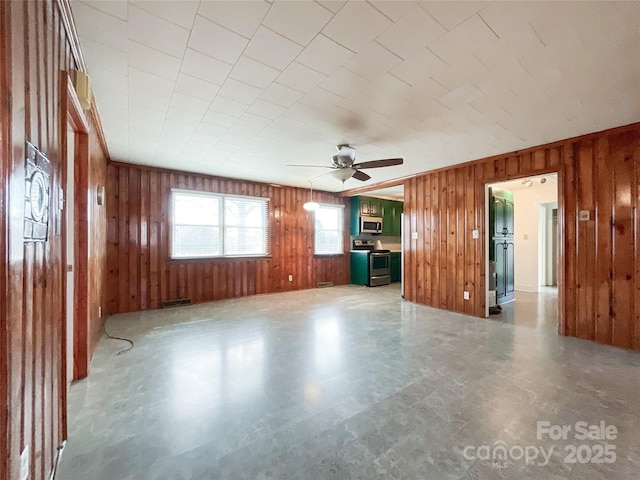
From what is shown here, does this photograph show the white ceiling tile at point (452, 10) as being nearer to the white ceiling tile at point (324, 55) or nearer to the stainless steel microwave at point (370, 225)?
the white ceiling tile at point (324, 55)

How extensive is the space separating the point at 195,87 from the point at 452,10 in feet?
6.58

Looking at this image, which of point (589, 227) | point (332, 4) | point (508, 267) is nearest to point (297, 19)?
point (332, 4)

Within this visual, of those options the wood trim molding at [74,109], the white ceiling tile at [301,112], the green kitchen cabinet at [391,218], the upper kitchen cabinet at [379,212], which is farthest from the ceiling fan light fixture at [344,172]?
the green kitchen cabinet at [391,218]

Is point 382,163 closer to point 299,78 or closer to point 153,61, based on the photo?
point 299,78

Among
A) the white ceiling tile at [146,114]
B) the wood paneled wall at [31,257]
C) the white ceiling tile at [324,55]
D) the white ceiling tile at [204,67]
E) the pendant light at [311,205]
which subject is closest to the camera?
the wood paneled wall at [31,257]

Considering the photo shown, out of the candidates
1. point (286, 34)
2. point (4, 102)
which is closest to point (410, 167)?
point (286, 34)

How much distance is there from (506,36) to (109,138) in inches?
172

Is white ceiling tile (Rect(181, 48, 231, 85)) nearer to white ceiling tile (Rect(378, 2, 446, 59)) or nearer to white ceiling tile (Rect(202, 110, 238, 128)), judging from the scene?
white ceiling tile (Rect(202, 110, 238, 128))

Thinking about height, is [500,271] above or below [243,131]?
below

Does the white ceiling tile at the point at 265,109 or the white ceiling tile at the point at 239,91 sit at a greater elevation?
the white ceiling tile at the point at 239,91

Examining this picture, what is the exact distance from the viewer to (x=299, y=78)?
7.28 ft

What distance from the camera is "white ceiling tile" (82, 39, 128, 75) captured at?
189cm

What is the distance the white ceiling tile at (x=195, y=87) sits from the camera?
226cm

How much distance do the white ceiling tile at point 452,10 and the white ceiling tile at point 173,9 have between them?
1.31 m
